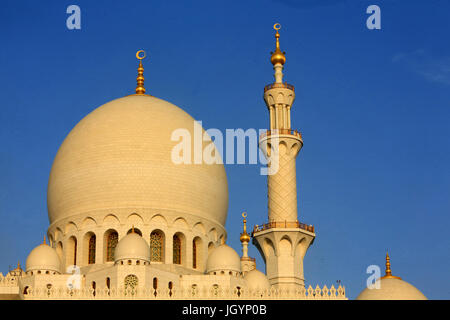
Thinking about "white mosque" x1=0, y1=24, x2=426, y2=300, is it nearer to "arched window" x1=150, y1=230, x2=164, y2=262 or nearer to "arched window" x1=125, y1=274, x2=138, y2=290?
"arched window" x1=150, y1=230, x2=164, y2=262

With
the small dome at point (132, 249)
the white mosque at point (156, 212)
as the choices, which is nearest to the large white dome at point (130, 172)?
the white mosque at point (156, 212)

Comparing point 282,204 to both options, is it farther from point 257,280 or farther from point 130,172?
point 130,172

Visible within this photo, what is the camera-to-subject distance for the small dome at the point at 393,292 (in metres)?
30.5

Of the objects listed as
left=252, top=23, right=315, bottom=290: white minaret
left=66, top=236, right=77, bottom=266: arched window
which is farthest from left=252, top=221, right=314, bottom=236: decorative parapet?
left=66, top=236, right=77, bottom=266: arched window

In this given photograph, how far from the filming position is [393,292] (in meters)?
30.6

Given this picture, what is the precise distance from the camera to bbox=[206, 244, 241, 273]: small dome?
3384cm

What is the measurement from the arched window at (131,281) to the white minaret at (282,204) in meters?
5.53

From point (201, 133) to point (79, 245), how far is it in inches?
258

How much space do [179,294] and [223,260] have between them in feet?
8.54

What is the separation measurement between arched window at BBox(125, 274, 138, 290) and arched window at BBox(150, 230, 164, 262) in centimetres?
356

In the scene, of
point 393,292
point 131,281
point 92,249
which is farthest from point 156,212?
point 393,292

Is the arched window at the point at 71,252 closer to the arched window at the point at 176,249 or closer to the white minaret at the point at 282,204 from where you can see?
the arched window at the point at 176,249
